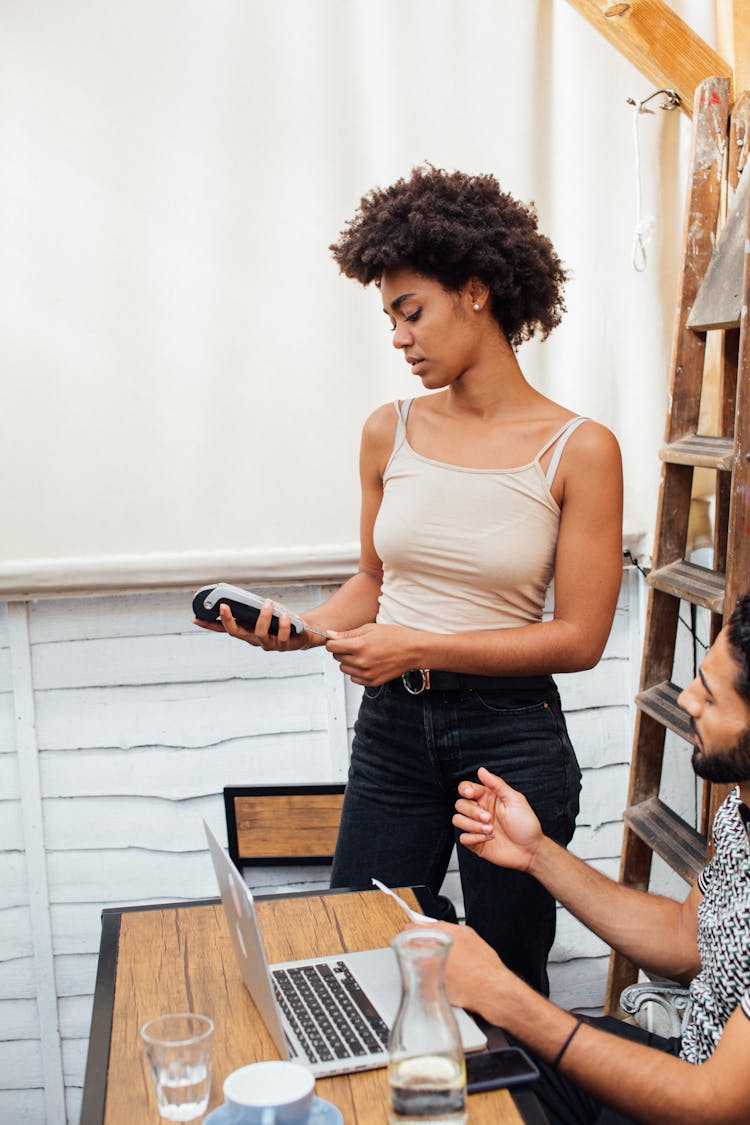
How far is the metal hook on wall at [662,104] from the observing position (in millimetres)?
2250

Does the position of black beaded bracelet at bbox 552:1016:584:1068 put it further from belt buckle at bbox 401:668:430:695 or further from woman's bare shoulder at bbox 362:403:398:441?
woman's bare shoulder at bbox 362:403:398:441

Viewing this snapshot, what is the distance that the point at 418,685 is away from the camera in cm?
167

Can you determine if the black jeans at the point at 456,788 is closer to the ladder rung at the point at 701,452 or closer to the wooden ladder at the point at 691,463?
the wooden ladder at the point at 691,463

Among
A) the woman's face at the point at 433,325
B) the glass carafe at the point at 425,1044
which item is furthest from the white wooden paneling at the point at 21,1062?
the glass carafe at the point at 425,1044

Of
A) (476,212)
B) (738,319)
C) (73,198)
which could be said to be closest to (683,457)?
(738,319)

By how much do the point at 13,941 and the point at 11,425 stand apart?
1130 millimetres

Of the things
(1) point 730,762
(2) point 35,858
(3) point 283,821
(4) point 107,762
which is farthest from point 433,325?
(2) point 35,858

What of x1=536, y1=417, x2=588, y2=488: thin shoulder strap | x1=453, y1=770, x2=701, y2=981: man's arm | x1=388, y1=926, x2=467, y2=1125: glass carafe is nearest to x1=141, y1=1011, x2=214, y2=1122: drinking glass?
x1=388, y1=926, x2=467, y2=1125: glass carafe

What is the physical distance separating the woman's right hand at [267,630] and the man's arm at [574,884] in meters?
0.43

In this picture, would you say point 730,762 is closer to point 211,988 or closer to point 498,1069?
point 498,1069

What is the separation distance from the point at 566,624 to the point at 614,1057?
0.71 m

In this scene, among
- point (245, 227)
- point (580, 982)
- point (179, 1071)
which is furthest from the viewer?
point (580, 982)

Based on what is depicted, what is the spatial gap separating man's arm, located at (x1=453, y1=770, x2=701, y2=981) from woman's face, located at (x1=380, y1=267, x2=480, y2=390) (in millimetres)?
666

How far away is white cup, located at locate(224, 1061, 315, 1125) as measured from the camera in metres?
0.89
